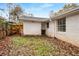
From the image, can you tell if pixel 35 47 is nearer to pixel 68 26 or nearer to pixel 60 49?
pixel 60 49

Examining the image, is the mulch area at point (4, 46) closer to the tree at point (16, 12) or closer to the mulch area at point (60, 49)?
the mulch area at point (60, 49)

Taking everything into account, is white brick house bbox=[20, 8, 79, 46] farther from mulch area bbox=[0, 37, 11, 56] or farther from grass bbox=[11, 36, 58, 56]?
mulch area bbox=[0, 37, 11, 56]

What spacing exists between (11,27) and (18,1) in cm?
75

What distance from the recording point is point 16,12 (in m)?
3.90

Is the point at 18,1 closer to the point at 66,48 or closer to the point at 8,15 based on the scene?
the point at 8,15

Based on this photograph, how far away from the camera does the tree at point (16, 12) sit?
3.82 meters

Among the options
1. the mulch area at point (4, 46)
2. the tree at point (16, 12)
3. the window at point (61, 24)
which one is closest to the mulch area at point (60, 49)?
the mulch area at point (4, 46)

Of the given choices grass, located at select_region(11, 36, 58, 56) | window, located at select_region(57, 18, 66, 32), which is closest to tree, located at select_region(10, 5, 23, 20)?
grass, located at select_region(11, 36, 58, 56)

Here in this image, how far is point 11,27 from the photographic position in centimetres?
399

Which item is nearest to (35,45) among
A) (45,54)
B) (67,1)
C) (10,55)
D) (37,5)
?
(45,54)

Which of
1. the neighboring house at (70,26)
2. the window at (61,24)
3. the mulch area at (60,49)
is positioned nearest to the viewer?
the mulch area at (60,49)

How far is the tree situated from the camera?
3.82 metres

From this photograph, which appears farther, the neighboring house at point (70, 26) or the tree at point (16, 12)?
the neighboring house at point (70, 26)

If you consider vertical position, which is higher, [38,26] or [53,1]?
[53,1]
